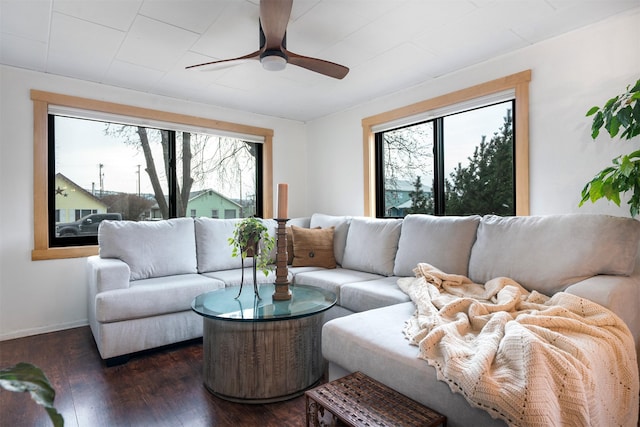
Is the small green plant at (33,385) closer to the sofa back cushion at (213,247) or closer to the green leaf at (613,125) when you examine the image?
the green leaf at (613,125)

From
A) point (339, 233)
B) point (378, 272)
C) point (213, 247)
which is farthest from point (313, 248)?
point (213, 247)

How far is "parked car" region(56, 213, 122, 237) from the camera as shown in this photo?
3309mm

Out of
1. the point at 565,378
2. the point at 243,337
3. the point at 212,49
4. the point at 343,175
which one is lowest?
the point at 243,337

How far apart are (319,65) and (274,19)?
1.70 feet

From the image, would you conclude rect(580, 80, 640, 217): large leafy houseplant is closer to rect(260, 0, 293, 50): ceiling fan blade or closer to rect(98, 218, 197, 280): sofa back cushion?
rect(260, 0, 293, 50): ceiling fan blade

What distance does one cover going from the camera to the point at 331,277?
2988 mm

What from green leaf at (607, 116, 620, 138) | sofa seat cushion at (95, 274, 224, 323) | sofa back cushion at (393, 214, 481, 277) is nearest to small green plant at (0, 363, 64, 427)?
sofa seat cushion at (95, 274, 224, 323)

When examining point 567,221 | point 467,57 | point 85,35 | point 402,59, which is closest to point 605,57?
point 467,57

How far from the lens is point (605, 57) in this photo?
7.64 ft

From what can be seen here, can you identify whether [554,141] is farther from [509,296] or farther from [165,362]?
[165,362]

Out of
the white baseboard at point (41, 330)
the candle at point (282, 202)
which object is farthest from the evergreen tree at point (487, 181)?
the white baseboard at point (41, 330)

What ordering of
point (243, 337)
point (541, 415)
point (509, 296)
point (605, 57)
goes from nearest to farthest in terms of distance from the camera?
1. point (541, 415)
2. point (509, 296)
3. point (243, 337)
4. point (605, 57)

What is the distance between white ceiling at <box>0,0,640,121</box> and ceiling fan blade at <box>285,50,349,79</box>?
25cm

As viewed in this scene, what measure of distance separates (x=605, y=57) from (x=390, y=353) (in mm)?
2386
